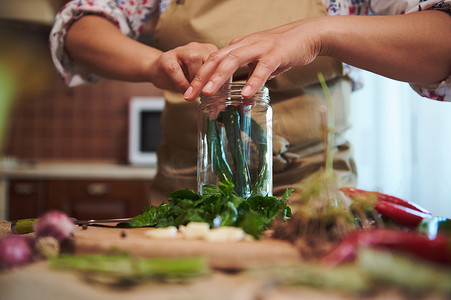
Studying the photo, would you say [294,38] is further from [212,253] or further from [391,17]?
[212,253]

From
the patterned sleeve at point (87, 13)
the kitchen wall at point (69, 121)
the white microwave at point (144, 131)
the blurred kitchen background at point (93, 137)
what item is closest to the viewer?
the patterned sleeve at point (87, 13)

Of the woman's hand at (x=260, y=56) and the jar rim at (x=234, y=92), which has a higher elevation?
the woman's hand at (x=260, y=56)

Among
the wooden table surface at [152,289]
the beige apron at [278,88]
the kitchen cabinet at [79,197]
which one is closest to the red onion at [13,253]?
the wooden table surface at [152,289]

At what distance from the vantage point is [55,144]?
287 cm

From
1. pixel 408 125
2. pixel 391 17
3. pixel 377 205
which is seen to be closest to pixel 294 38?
pixel 391 17

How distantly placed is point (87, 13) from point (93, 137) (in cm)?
198

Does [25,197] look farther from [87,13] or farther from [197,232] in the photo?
[197,232]

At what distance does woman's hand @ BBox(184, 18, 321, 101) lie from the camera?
0.65m

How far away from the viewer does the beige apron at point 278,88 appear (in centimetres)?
89

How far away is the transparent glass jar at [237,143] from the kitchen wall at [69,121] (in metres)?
2.22

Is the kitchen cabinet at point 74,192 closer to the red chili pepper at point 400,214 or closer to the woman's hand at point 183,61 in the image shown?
the woman's hand at point 183,61

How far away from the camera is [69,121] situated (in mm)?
2875

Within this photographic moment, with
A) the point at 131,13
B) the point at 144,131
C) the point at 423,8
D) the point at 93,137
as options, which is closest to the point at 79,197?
the point at 144,131

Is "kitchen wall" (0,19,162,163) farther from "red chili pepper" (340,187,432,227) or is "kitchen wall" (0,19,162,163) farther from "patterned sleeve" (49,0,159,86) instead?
"red chili pepper" (340,187,432,227)
